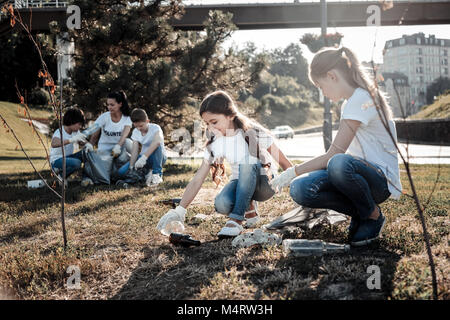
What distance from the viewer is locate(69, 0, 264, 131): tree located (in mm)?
8703

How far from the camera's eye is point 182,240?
3.04m

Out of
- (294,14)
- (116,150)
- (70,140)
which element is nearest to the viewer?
(70,140)

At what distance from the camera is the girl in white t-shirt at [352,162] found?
2.72 meters

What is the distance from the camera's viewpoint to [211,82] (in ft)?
31.4

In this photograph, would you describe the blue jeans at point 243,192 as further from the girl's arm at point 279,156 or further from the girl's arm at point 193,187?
the girl's arm at point 193,187

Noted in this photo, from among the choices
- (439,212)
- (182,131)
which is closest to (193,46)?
(182,131)

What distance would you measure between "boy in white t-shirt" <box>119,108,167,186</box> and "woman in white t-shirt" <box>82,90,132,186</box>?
19 cm

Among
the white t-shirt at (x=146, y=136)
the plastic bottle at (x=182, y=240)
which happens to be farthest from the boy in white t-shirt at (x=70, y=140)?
the plastic bottle at (x=182, y=240)

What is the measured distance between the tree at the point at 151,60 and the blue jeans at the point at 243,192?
18.8 feet

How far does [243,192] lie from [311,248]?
2.59 ft

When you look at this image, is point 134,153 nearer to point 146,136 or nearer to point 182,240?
point 146,136

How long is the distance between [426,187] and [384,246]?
337 cm

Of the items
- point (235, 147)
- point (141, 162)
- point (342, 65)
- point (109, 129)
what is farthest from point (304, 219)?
point (109, 129)
